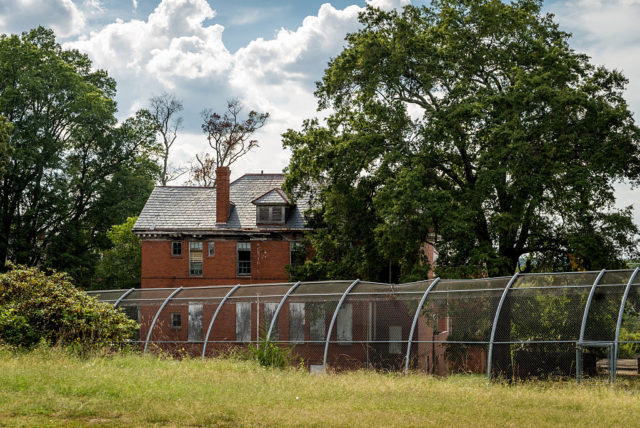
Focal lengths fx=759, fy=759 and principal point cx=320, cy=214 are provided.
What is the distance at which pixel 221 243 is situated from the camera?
4441 cm

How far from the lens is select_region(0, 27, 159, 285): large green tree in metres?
47.4

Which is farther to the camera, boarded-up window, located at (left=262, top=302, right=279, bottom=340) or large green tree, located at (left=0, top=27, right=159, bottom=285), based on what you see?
large green tree, located at (left=0, top=27, right=159, bottom=285)

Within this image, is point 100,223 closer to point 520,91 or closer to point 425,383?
point 520,91

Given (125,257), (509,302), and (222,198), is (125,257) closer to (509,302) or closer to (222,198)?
(222,198)

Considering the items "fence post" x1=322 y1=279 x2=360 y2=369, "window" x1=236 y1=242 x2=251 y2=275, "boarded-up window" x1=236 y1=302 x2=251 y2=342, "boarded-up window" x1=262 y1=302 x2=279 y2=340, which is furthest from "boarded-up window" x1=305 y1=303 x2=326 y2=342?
"window" x1=236 y1=242 x2=251 y2=275

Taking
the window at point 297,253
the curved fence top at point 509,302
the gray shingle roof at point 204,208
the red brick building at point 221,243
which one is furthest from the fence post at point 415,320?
the gray shingle roof at point 204,208

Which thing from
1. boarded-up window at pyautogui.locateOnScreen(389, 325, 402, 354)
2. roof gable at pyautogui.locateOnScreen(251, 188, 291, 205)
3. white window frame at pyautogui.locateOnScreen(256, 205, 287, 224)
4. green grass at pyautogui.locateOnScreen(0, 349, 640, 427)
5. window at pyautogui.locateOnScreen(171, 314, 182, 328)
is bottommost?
green grass at pyautogui.locateOnScreen(0, 349, 640, 427)

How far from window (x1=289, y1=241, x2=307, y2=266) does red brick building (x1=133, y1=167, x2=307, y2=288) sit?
0.06 meters

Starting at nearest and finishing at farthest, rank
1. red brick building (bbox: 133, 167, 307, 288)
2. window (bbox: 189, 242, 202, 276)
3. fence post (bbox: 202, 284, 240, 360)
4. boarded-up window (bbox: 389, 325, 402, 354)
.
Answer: boarded-up window (bbox: 389, 325, 402, 354)
fence post (bbox: 202, 284, 240, 360)
red brick building (bbox: 133, 167, 307, 288)
window (bbox: 189, 242, 202, 276)

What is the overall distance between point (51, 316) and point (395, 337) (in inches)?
388

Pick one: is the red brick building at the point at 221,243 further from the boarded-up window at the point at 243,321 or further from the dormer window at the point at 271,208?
the boarded-up window at the point at 243,321

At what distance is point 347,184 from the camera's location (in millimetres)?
33812

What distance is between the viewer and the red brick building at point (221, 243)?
144 feet

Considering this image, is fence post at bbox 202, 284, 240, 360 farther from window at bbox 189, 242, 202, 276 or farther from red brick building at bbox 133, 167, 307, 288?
window at bbox 189, 242, 202, 276
